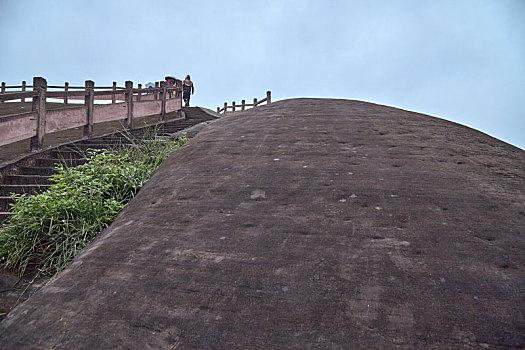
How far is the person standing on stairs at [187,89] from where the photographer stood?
15.1 metres

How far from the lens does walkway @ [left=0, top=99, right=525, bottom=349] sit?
3.93ft

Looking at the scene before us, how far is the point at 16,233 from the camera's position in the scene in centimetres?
288

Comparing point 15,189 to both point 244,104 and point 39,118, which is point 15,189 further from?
point 244,104

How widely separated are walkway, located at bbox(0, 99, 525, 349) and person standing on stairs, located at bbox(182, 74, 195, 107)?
1326 cm

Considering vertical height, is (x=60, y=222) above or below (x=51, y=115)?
below

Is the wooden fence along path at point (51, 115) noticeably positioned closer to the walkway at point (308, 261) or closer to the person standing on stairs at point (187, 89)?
the walkway at point (308, 261)

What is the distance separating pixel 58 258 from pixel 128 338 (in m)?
1.70

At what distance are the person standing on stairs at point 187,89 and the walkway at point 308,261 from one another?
13259 millimetres

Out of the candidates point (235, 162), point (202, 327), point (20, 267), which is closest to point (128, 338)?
point (202, 327)

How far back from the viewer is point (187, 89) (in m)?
15.1

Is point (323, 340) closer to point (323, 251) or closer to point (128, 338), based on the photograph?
point (323, 251)

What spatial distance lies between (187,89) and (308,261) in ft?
47.3

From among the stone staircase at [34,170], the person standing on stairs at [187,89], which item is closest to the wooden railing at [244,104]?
the person standing on stairs at [187,89]

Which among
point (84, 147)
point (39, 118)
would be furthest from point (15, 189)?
point (84, 147)
